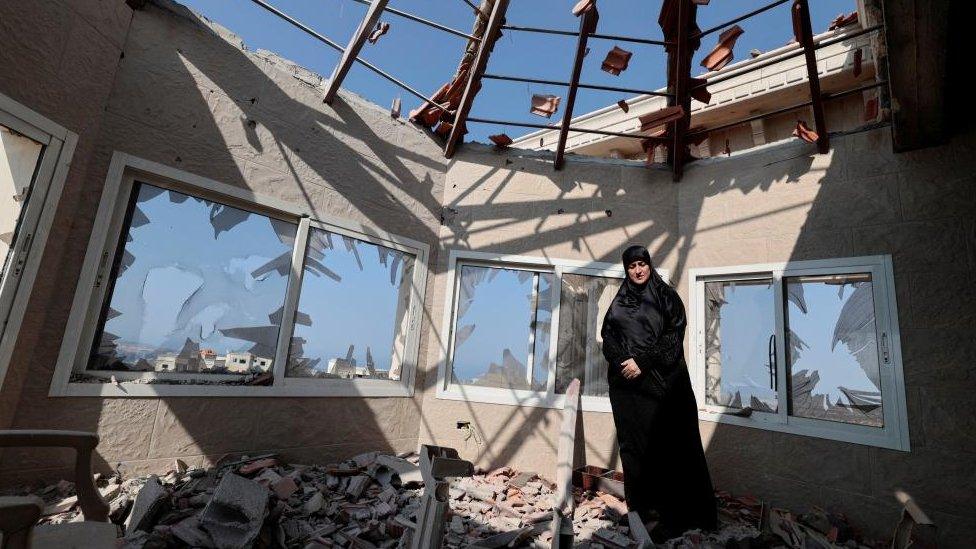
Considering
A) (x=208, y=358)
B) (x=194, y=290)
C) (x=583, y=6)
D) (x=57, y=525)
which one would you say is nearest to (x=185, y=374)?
(x=208, y=358)

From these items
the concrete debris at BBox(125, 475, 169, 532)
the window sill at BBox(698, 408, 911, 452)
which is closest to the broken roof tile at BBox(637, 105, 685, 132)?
the window sill at BBox(698, 408, 911, 452)

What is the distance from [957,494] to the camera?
2.82 meters

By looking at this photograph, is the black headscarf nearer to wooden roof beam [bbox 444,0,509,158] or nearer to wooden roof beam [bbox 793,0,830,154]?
wooden roof beam [bbox 793,0,830,154]

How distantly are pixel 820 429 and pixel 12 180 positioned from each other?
18.1 ft

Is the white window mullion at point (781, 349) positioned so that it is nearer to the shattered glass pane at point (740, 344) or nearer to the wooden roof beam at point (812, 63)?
the shattered glass pane at point (740, 344)

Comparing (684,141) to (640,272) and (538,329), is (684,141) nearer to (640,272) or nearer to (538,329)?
(640,272)

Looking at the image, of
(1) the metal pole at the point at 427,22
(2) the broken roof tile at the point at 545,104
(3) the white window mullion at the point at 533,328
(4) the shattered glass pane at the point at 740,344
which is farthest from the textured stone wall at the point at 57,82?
(4) the shattered glass pane at the point at 740,344

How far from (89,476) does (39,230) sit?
1.60 meters

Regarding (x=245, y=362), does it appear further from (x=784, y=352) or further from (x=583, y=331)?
(x=784, y=352)

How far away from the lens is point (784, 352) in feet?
11.9

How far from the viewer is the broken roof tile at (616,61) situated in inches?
161

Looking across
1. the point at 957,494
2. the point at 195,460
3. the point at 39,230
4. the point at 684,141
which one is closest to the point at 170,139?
the point at 39,230

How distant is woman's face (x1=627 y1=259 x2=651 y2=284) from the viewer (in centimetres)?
330

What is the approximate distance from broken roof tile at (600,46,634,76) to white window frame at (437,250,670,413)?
1901 millimetres
